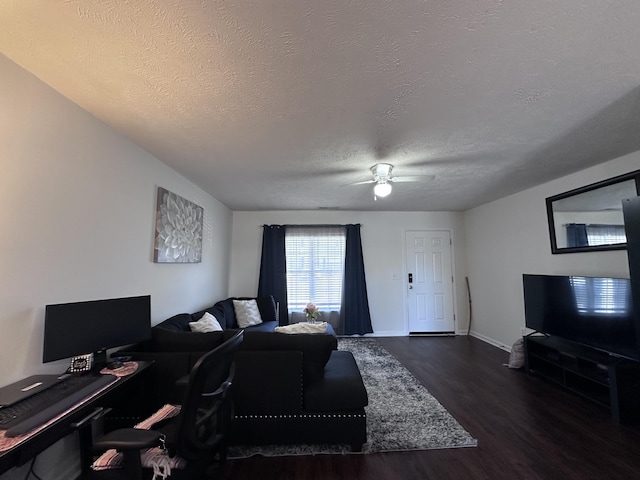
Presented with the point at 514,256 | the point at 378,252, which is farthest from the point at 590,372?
the point at 378,252

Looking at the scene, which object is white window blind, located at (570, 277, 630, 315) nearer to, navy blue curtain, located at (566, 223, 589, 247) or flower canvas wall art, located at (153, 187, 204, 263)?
navy blue curtain, located at (566, 223, 589, 247)

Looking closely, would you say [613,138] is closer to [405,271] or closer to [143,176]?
[405,271]

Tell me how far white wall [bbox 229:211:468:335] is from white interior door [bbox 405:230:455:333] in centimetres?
13

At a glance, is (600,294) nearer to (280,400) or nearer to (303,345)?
(303,345)

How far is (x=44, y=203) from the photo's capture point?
5.26ft

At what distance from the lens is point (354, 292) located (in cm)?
516

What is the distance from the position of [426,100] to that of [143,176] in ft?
8.16

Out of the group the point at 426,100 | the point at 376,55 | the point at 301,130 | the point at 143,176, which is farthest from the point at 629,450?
the point at 143,176

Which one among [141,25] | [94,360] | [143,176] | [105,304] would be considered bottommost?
[94,360]

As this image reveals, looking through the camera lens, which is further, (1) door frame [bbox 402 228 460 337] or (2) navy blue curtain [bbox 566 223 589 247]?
(1) door frame [bbox 402 228 460 337]

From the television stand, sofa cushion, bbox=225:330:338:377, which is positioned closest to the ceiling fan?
sofa cushion, bbox=225:330:338:377

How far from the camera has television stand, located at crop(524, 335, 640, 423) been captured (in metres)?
2.34

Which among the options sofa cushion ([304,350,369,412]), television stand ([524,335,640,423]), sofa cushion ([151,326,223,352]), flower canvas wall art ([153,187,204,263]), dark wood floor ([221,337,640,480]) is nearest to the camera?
dark wood floor ([221,337,640,480])

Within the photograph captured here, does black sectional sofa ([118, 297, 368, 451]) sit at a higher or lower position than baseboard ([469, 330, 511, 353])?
higher
